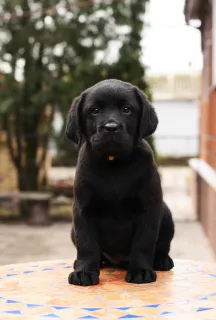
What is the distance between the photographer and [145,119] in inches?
107

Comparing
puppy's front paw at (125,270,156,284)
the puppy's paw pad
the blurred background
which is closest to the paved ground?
the blurred background

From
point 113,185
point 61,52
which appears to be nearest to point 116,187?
point 113,185

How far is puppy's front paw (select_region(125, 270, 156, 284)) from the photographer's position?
280 centimetres

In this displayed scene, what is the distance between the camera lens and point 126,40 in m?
12.9

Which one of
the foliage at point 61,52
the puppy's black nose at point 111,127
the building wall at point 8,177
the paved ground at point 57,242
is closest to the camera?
the puppy's black nose at point 111,127

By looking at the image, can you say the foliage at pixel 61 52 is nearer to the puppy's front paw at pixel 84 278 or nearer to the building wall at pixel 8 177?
the building wall at pixel 8 177

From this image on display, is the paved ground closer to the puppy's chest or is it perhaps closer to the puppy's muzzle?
the puppy's chest

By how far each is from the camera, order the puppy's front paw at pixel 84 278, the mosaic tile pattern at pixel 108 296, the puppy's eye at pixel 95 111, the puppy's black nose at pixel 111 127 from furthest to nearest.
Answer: the puppy's front paw at pixel 84 278
the puppy's eye at pixel 95 111
the puppy's black nose at pixel 111 127
the mosaic tile pattern at pixel 108 296

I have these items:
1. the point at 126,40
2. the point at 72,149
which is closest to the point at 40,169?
the point at 72,149

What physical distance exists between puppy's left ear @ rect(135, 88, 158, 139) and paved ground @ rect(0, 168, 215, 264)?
565 centimetres

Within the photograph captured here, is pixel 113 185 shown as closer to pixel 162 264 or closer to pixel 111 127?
pixel 111 127

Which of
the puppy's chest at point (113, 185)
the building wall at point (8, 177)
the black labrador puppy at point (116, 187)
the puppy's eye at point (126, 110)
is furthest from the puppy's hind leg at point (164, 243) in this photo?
the building wall at point (8, 177)

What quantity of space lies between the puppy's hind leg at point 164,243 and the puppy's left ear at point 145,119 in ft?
1.76

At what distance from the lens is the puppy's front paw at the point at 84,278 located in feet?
9.08
